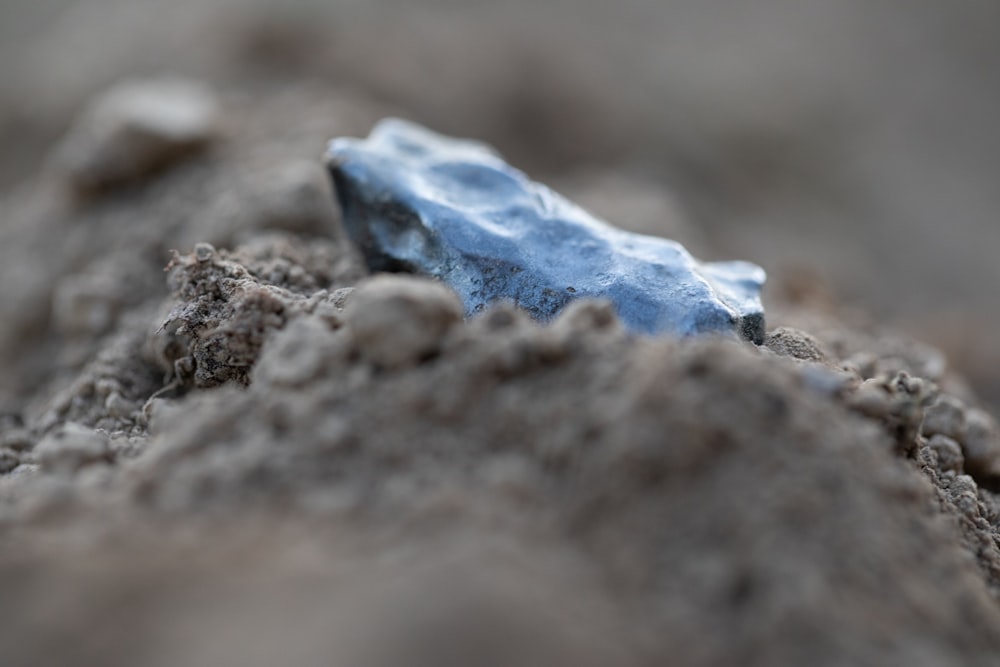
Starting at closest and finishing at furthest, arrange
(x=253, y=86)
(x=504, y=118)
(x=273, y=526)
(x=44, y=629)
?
(x=44, y=629) < (x=273, y=526) < (x=253, y=86) < (x=504, y=118)

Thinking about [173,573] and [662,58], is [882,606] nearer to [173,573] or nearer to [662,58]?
[173,573]

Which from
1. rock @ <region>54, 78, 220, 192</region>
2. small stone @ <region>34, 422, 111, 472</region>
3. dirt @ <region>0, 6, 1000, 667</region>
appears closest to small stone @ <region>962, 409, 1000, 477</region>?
dirt @ <region>0, 6, 1000, 667</region>

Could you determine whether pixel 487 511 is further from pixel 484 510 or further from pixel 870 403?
pixel 870 403

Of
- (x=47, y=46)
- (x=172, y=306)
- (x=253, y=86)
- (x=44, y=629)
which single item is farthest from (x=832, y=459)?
(x=47, y=46)

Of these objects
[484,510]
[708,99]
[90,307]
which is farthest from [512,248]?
[708,99]

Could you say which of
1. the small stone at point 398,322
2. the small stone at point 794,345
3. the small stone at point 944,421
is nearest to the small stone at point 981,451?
the small stone at point 944,421

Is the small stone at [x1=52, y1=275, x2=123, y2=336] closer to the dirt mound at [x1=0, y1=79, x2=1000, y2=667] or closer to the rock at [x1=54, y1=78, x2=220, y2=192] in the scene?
the rock at [x1=54, y1=78, x2=220, y2=192]

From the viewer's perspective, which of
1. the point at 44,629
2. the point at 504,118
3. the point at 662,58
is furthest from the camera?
the point at 662,58
